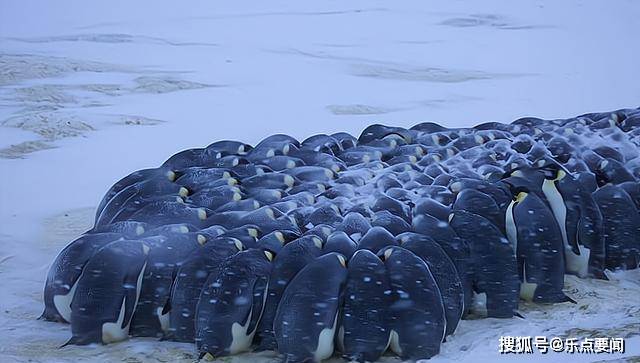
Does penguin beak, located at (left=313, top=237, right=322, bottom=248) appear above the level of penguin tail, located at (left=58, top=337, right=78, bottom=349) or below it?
above

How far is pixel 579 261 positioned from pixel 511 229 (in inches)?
19.7

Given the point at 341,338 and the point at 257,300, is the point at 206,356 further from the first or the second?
the point at 341,338

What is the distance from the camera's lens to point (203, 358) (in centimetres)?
340

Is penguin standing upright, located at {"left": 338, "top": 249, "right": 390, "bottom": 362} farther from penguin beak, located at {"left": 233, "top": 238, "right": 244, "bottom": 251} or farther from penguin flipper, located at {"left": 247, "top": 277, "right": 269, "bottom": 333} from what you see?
penguin beak, located at {"left": 233, "top": 238, "right": 244, "bottom": 251}

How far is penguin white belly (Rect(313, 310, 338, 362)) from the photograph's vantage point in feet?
10.8

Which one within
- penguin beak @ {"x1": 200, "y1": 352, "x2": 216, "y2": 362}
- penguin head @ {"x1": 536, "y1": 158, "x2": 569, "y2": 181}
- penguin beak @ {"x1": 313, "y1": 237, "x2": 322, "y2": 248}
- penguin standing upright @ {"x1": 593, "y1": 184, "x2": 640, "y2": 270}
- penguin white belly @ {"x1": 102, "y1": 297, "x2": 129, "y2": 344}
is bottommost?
penguin beak @ {"x1": 200, "y1": 352, "x2": 216, "y2": 362}

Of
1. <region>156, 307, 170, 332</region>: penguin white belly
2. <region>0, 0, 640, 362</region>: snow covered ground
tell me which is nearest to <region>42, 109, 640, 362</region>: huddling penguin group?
<region>156, 307, 170, 332</region>: penguin white belly

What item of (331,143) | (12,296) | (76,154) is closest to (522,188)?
(331,143)

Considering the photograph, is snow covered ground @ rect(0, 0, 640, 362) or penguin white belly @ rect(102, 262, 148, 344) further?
snow covered ground @ rect(0, 0, 640, 362)

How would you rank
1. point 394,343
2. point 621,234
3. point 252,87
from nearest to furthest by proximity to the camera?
1. point 394,343
2. point 621,234
3. point 252,87

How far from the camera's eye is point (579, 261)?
4.29 m

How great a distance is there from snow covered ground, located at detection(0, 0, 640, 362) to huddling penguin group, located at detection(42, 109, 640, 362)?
154 millimetres

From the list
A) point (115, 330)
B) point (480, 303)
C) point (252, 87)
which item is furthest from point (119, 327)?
point (252, 87)

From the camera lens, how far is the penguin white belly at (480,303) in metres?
3.79
